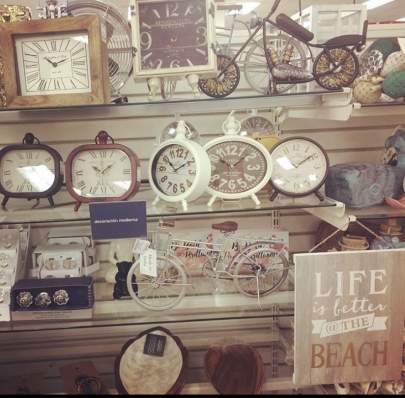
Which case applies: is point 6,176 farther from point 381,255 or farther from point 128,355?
point 381,255

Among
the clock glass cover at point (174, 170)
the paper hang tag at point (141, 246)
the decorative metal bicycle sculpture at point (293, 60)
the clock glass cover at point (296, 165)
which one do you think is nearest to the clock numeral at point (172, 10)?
the decorative metal bicycle sculpture at point (293, 60)

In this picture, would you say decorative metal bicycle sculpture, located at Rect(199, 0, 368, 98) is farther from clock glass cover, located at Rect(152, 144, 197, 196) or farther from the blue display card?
the blue display card

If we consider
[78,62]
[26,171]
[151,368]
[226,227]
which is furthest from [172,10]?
[151,368]

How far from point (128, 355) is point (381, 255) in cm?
102

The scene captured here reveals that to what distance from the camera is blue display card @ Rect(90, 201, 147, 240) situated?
4.60 feet

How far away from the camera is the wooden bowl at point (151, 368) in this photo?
151cm

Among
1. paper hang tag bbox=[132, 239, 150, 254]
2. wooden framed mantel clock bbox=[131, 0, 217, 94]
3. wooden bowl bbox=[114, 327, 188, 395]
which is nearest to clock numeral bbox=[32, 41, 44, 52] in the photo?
wooden framed mantel clock bbox=[131, 0, 217, 94]

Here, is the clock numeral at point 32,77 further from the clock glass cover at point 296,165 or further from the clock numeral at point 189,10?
the clock glass cover at point 296,165

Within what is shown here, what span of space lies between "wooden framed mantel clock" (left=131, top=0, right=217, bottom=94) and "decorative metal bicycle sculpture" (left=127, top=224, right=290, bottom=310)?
0.70 meters

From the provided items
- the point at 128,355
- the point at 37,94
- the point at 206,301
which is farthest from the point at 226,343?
the point at 37,94

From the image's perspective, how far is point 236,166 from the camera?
1.48 meters

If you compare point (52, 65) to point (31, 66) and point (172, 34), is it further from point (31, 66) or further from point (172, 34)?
point (172, 34)

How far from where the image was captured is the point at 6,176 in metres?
1.53

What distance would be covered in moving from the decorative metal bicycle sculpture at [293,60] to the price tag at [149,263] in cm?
66
